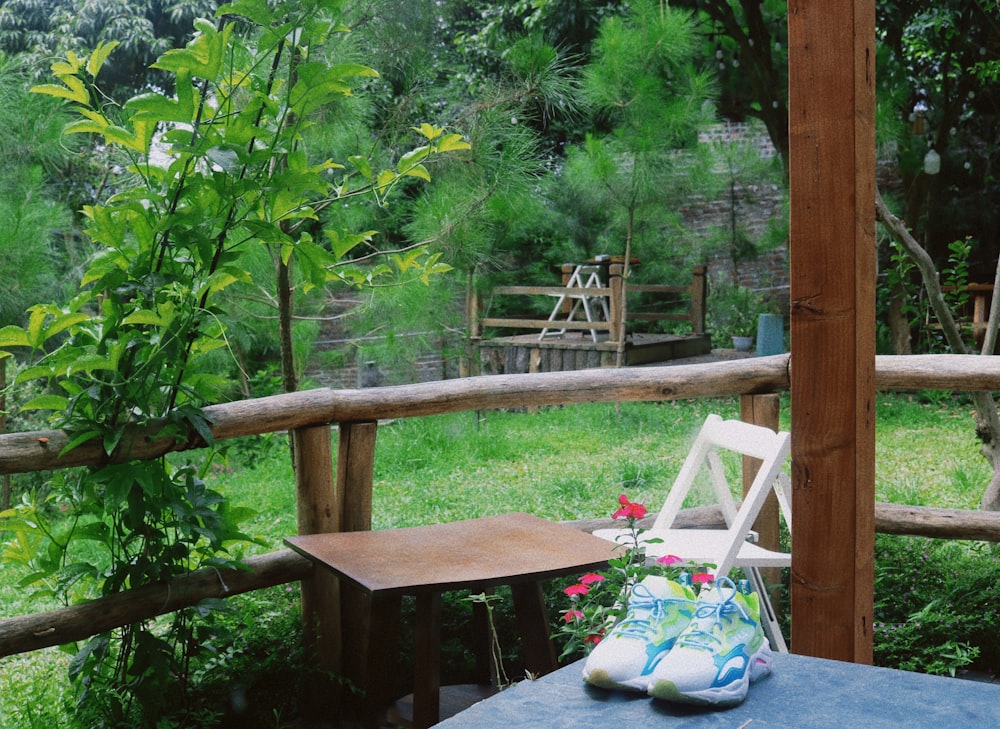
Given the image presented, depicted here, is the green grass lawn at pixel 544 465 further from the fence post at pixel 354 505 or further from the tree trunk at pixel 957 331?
the fence post at pixel 354 505

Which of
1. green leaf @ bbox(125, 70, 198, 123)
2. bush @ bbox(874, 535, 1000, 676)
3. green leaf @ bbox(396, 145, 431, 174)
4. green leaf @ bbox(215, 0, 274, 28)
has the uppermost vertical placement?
green leaf @ bbox(215, 0, 274, 28)

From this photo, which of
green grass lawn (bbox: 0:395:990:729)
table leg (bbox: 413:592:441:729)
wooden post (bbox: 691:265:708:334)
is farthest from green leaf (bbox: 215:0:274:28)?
wooden post (bbox: 691:265:708:334)

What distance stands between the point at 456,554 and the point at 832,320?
1037 mm

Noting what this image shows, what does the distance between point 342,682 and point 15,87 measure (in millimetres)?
3920

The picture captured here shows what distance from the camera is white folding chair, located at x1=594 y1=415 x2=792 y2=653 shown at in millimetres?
2561

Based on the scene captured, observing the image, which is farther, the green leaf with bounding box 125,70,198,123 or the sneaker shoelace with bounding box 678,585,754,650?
the green leaf with bounding box 125,70,198,123

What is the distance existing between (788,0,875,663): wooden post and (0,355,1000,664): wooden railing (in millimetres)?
1309

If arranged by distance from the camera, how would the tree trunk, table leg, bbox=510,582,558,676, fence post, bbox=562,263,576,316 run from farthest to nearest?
fence post, bbox=562,263,576,316 < the tree trunk < table leg, bbox=510,582,558,676

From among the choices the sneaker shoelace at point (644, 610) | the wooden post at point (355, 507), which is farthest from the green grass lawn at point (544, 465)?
the sneaker shoelace at point (644, 610)

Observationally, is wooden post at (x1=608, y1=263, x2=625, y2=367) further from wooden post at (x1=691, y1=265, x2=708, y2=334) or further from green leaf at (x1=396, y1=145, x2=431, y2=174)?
green leaf at (x1=396, y1=145, x2=431, y2=174)

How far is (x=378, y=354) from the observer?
6.95m

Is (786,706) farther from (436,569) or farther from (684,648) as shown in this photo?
(436,569)

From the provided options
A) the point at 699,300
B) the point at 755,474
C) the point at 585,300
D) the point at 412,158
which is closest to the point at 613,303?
the point at 585,300

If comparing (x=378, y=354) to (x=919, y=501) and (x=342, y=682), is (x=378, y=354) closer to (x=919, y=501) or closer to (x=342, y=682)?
(x=919, y=501)
